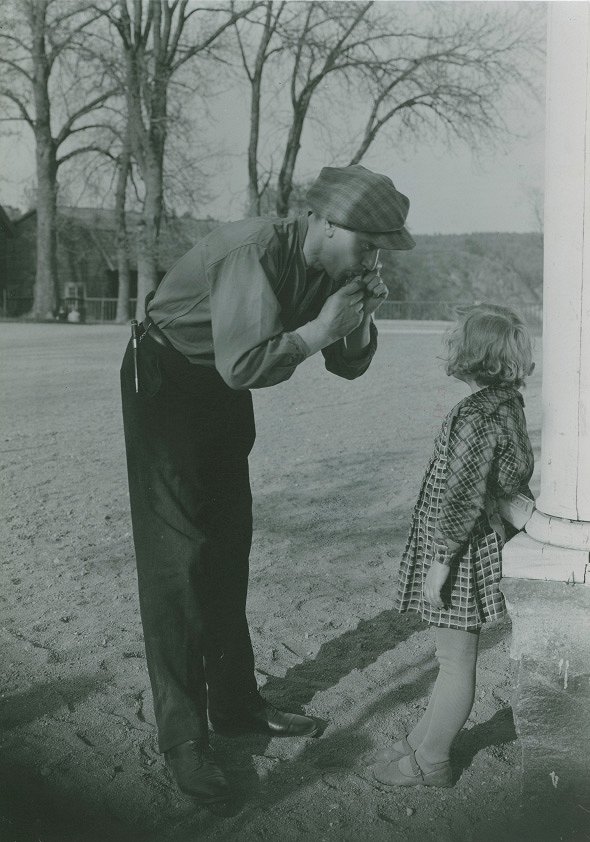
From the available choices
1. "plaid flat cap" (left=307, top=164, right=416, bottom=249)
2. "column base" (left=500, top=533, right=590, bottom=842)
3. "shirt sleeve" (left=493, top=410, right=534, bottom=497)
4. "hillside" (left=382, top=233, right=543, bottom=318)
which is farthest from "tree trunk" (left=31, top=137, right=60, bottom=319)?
"column base" (left=500, top=533, right=590, bottom=842)

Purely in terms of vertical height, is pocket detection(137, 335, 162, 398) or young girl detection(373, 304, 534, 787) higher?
pocket detection(137, 335, 162, 398)

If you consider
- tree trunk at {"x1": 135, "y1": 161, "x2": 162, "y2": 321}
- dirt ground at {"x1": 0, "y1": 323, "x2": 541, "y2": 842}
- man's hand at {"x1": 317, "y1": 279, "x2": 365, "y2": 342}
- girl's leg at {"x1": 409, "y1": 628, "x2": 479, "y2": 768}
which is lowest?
dirt ground at {"x1": 0, "y1": 323, "x2": 541, "y2": 842}

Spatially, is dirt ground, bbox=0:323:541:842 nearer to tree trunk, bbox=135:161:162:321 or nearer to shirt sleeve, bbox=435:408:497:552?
shirt sleeve, bbox=435:408:497:552

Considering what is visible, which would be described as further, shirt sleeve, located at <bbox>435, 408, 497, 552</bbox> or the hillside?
the hillside

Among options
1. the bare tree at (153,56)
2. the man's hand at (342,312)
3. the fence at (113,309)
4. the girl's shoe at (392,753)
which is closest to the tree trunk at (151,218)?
the bare tree at (153,56)

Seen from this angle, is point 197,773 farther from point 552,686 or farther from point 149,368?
point 149,368

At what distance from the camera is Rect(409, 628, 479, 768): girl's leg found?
97.7 inches

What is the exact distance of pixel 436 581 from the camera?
7.95 feet

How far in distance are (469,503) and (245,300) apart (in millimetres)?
775

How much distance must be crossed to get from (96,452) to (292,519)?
2.80 m

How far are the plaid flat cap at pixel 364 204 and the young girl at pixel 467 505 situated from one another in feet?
1.02

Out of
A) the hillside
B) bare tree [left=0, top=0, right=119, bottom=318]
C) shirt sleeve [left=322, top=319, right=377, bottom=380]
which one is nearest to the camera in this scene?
shirt sleeve [left=322, top=319, right=377, bottom=380]

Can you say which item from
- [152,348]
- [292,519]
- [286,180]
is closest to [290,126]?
[286,180]

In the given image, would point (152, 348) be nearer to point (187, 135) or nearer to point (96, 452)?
point (96, 452)
